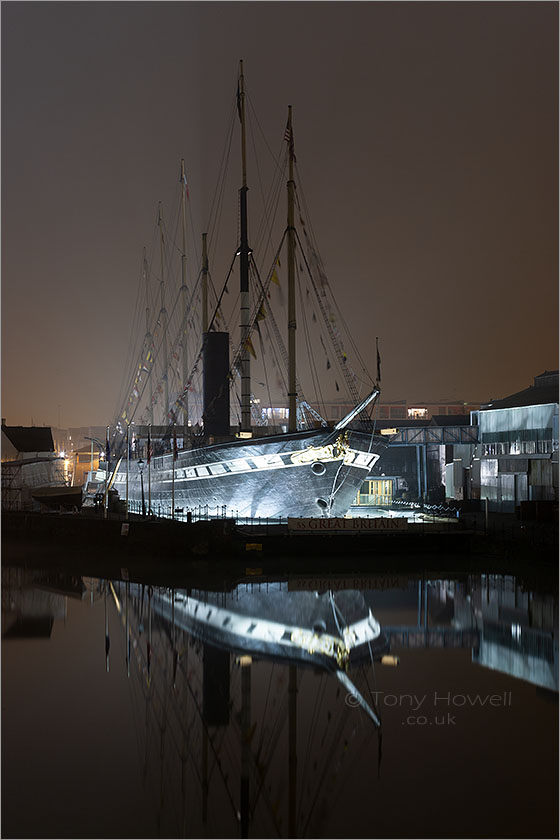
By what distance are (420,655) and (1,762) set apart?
10.4 meters

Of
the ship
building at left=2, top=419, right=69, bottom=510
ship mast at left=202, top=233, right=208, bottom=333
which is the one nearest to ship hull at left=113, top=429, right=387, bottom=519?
the ship

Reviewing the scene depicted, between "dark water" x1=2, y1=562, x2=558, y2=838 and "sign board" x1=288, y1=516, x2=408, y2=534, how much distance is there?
1000cm

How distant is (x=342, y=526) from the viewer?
34.8m

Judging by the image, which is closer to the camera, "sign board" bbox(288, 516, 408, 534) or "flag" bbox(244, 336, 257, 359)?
"sign board" bbox(288, 516, 408, 534)

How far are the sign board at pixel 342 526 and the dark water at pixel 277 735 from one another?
1000cm

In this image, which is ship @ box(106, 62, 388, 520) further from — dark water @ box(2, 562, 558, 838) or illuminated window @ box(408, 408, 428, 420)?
illuminated window @ box(408, 408, 428, 420)

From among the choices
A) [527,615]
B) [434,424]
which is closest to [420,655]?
[527,615]

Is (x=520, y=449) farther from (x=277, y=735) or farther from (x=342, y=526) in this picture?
(x=277, y=735)

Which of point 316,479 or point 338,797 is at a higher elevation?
point 316,479

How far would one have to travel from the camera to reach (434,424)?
60.8m

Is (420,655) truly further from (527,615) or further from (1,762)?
(1,762)

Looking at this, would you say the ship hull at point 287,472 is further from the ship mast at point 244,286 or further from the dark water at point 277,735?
the dark water at point 277,735

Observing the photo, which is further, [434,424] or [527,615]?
[434,424]

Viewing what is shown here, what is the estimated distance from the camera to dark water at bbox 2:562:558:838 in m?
12.0
